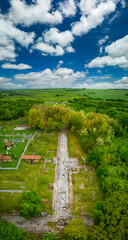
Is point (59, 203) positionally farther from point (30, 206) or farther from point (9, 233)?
point (9, 233)

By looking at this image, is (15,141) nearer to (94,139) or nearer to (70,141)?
(70,141)

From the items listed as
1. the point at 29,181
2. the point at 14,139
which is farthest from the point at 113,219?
the point at 14,139

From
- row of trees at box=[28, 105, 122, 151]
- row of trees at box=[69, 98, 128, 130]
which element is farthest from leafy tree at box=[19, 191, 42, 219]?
row of trees at box=[69, 98, 128, 130]

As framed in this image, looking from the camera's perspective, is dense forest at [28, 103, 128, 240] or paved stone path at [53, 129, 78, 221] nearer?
dense forest at [28, 103, 128, 240]

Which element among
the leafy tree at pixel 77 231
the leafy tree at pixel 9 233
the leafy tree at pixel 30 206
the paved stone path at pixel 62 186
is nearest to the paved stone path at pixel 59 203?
the paved stone path at pixel 62 186

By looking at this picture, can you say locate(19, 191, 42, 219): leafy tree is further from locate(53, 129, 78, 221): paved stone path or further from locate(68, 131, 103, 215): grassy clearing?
locate(68, 131, 103, 215): grassy clearing

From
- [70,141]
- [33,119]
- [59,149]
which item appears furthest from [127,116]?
[33,119]

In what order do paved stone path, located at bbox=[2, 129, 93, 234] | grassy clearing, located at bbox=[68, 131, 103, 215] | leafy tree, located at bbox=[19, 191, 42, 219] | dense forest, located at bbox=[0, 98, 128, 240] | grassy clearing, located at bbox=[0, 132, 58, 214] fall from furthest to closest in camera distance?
grassy clearing, located at bbox=[0, 132, 58, 214] < grassy clearing, located at bbox=[68, 131, 103, 215] < paved stone path, located at bbox=[2, 129, 93, 234] < leafy tree, located at bbox=[19, 191, 42, 219] < dense forest, located at bbox=[0, 98, 128, 240]

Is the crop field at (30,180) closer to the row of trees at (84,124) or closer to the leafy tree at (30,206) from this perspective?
the leafy tree at (30,206)
